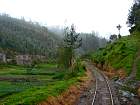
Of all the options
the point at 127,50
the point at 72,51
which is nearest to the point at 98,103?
the point at 127,50

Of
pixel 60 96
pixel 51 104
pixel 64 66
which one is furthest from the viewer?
pixel 64 66

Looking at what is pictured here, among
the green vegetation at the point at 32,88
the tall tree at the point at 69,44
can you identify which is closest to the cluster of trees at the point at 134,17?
the tall tree at the point at 69,44

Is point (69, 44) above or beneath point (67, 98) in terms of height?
above

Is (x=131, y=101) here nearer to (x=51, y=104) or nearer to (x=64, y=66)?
(x=51, y=104)

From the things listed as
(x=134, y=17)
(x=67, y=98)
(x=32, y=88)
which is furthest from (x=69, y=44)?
(x=67, y=98)

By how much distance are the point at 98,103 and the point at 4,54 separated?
555 ft

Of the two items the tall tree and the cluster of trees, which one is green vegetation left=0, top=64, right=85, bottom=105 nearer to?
the tall tree

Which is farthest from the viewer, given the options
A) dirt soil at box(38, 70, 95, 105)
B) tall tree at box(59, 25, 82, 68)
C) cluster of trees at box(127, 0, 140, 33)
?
cluster of trees at box(127, 0, 140, 33)

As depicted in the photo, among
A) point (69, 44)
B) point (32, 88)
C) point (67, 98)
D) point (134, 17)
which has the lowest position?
point (67, 98)

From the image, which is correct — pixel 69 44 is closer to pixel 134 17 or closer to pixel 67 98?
pixel 134 17

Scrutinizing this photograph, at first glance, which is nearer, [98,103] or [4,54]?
[98,103]

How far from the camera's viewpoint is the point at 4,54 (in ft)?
654

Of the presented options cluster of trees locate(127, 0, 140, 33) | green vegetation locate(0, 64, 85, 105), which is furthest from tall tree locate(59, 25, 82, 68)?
cluster of trees locate(127, 0, 140, 33)

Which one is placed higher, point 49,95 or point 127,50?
point 127,50
